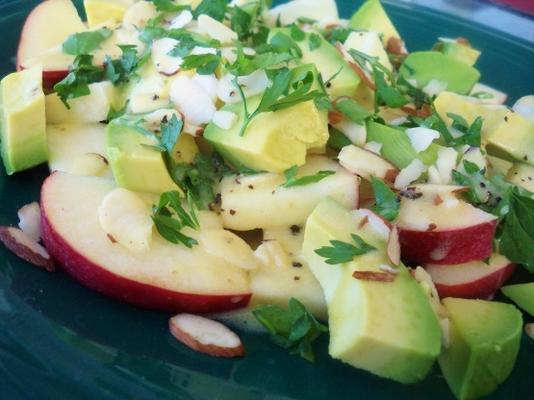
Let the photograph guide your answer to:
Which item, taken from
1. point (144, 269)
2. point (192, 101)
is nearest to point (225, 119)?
point (192, 101)

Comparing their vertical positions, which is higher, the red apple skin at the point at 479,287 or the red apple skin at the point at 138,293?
the red apple skin at the point at 479,287

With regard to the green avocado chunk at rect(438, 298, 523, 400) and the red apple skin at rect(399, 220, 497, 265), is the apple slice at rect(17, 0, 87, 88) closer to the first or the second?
the red apple skin at rect(399, 220, 497, 265)

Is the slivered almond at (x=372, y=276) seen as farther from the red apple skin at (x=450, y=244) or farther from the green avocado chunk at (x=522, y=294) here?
the green avocado chunk at (x=522, y=294)

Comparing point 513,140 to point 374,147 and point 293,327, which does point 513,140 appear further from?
point 293,327

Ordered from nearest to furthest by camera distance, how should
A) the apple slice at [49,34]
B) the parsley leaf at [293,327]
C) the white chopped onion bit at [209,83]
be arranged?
the parsley leaf at [293,327] → the white chopped onion bit at [209,83] → the apple slice at [49,34]

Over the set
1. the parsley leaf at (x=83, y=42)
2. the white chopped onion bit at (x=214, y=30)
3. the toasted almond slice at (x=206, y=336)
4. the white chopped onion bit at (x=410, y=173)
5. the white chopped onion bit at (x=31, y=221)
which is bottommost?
the white chopped onion bit at (x=31, y=221)

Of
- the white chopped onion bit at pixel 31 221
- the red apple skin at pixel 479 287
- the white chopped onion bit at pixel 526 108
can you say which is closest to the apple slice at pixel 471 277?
the red apple skin at pixel 479 287
